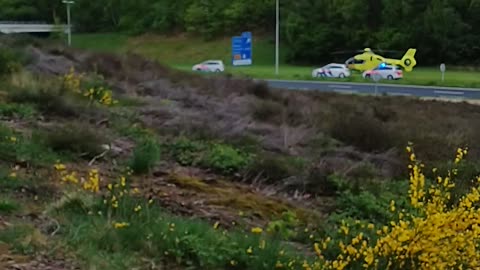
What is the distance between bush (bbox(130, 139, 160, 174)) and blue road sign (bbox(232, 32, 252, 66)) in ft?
179

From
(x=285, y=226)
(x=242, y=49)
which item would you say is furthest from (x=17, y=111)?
(x=242, y=49)

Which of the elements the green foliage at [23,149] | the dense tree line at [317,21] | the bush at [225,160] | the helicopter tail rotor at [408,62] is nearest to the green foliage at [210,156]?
the bush at [225,160]

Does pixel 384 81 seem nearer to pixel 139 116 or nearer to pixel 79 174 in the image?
pixel 139 116

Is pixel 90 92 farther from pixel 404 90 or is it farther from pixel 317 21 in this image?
pixel 317 21

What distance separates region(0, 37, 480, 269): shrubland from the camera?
5.23 m

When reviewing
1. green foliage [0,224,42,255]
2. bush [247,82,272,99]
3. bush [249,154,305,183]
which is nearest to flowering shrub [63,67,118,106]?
bush [249,154,305,183]

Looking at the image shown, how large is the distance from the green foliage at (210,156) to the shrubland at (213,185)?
26 mm

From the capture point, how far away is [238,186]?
8.65 metres

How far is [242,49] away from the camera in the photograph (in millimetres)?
64000

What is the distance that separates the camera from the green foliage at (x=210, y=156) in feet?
30.7

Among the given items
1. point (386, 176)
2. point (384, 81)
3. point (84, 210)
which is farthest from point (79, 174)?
point (384, 81)

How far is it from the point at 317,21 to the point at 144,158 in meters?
73.0

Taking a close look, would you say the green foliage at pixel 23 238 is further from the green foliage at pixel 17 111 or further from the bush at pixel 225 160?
the green foliage at pixel 17 111

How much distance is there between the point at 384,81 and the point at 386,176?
4134 centimetres
